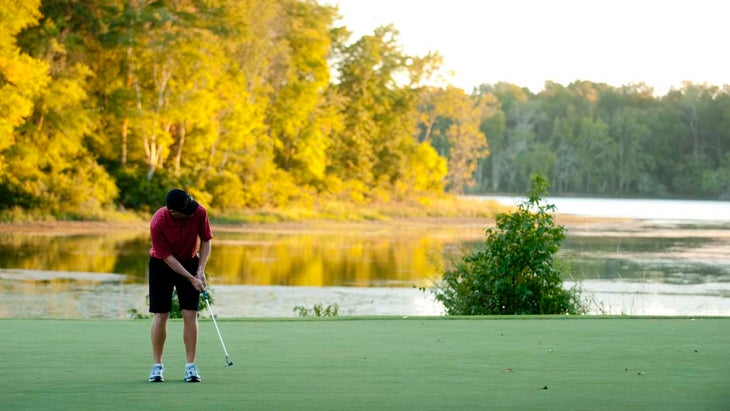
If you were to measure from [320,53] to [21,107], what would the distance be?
2269cm

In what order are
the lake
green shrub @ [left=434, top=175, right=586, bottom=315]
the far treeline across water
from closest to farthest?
green shrub @ [left=434, top=175, right=586, bottom=315]
the lake
the far treeline across water

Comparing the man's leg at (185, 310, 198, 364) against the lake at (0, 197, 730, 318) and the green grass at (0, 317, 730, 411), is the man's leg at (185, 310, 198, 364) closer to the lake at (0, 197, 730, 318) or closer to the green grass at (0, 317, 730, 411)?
the green grass at (0, 317, 730, 411)

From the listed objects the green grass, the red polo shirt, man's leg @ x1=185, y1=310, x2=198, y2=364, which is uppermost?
the red polo shirt

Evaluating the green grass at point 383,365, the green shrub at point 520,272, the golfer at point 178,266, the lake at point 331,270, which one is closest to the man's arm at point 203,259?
the golfer at point 178,266

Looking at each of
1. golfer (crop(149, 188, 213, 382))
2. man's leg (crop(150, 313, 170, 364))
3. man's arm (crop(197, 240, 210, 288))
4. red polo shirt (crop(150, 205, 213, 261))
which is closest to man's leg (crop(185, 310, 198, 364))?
golfer (crop(149, 188, 213, 382))

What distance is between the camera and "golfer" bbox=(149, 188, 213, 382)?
7883 mm

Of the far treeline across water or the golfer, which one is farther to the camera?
the far treeline across water

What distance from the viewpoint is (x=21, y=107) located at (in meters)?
44.2

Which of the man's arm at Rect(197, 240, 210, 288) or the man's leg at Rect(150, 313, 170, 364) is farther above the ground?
the man's arm at Rect(197, 240, 210, 288)

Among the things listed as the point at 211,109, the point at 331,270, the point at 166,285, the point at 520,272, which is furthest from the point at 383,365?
the point at 211,109

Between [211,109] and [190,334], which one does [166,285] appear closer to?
[190,334]

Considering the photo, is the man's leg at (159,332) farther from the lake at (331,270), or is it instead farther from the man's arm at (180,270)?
the lake at (331,270)

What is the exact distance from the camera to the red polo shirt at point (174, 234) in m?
7.90

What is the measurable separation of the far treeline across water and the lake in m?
4.21
